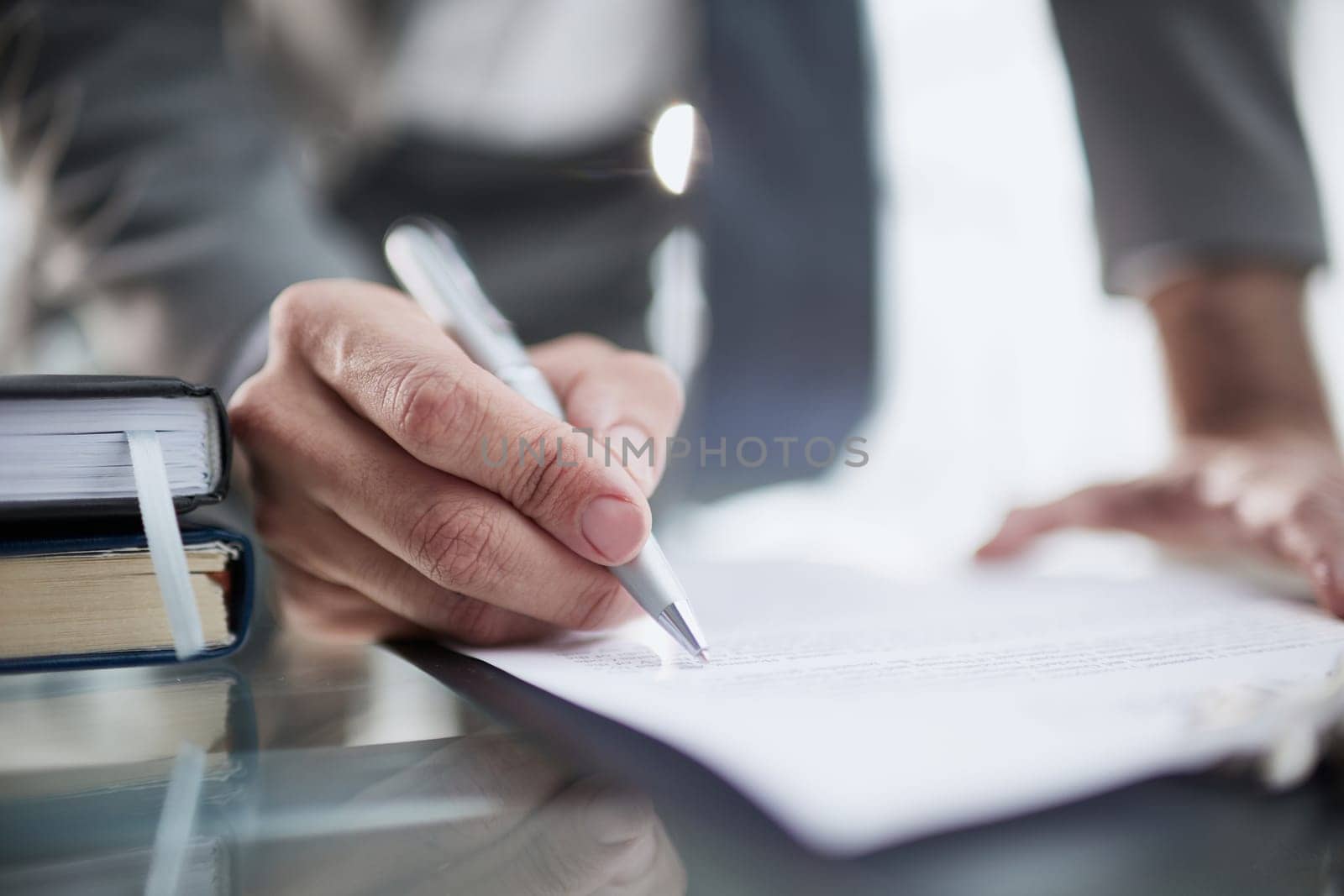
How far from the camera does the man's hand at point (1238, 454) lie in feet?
1.55

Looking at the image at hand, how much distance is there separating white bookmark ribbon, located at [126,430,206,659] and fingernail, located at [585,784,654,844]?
6.8 inches

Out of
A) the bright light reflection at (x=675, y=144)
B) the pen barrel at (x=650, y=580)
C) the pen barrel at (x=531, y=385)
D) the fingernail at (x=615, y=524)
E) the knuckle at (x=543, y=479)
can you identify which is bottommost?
the pen barrel at (x=650, y=580)

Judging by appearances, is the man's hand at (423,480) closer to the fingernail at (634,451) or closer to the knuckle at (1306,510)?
the fingernail at (634,451)

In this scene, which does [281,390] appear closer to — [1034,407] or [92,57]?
[92,57]

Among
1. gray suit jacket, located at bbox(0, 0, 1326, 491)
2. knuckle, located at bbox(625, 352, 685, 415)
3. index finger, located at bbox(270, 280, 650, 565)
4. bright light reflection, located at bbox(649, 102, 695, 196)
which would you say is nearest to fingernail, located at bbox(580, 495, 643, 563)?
index finger, located at bbox(270, 280, 650, 565)

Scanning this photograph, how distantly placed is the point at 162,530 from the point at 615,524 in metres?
0.15

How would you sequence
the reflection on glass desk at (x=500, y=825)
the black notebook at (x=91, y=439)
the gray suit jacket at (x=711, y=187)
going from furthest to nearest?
the gray suit jacket at (x=711, y=187)
the black notebook at (x=91, y=439)
the reflection on glass desk at (x=500, y=825)

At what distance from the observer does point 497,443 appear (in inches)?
10.9

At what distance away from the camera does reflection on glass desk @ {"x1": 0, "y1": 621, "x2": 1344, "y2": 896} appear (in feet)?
Result: 0.48

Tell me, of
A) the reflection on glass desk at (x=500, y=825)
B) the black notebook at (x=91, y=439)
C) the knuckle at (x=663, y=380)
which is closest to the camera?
the reflection on glass desk at (x=500, y=825)

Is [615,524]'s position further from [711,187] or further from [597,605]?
[711,187]

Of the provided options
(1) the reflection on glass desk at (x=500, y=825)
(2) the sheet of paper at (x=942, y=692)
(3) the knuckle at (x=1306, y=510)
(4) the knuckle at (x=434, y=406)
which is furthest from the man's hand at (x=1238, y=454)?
(4) the knuckle at (x=434, y=406)

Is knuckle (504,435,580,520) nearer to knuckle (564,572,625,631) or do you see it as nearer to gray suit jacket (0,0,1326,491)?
knuckle (564,572,625,631)

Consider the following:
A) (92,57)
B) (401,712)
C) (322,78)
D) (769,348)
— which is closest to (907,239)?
(769,348)
